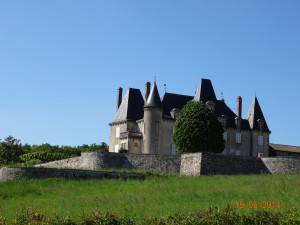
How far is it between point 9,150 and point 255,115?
84.8 feet

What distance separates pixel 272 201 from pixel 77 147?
47.9 m

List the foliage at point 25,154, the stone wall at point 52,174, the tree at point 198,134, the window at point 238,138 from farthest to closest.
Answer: the window at point 238,138 → the foliage at point 25,154 → the tree at point 198,134 → the stone wall at point 52,174

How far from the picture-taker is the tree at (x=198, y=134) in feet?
149

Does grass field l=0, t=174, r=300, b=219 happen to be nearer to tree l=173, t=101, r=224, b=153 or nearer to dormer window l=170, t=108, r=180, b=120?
tree l=173, t=101, r=224, b=153

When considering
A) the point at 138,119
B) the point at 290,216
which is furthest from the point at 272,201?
the point at 138,119

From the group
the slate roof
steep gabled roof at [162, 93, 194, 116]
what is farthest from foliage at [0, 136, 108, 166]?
the slate roof

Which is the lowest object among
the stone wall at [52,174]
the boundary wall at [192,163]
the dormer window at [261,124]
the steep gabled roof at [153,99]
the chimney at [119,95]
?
the stone wall at [52,174]

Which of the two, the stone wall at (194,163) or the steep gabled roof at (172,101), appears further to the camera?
the steep gabled roof at (172,101)

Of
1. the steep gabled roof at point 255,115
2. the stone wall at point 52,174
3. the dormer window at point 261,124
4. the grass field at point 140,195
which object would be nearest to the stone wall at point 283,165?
the stone wall at point 52,174

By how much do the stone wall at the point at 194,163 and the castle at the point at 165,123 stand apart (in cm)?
975

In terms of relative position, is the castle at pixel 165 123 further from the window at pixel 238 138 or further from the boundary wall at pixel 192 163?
the boundary wall at pixel 192 163

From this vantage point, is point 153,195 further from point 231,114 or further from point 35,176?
point 231,114

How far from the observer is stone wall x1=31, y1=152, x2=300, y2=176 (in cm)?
3975

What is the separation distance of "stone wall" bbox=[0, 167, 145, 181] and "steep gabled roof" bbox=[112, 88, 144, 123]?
65.7 feet
